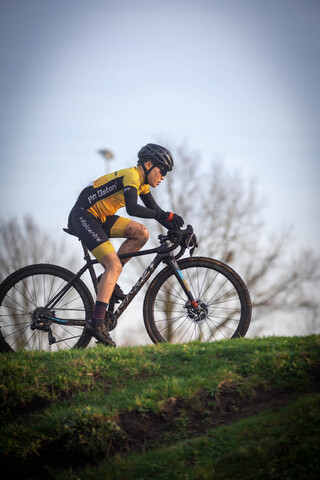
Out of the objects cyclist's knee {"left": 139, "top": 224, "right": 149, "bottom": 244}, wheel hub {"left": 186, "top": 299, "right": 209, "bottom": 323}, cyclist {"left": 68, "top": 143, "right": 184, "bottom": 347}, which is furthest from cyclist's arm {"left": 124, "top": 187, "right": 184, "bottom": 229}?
wheel hub {"left": 186, "top": 299, "right": 209, "bottom": 323}

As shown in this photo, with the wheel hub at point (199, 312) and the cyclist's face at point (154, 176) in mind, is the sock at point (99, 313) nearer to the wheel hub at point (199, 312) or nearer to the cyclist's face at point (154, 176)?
the wheel hub at point (199, 312)

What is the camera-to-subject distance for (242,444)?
326 cm

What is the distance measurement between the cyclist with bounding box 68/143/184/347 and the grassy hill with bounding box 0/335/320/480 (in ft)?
2.70

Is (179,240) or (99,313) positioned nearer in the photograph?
(99,313)

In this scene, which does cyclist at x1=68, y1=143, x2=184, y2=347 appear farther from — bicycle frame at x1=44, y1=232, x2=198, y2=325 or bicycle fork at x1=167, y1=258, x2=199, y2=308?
bicycle fork at x1=167, y1=258, x2=199, y2=308

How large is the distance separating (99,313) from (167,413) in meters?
1.92

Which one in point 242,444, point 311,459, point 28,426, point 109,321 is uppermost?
point 109,321

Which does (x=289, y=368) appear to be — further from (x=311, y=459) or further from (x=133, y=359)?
(x=133, y=359)

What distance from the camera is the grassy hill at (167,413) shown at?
10.4 feet

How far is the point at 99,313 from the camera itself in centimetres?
554

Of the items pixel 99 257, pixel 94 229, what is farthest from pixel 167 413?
pixel 94 229

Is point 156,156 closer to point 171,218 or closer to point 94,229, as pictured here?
point 171,218

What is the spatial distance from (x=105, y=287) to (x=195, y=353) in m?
1.39

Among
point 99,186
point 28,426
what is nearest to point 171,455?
point 28,426
